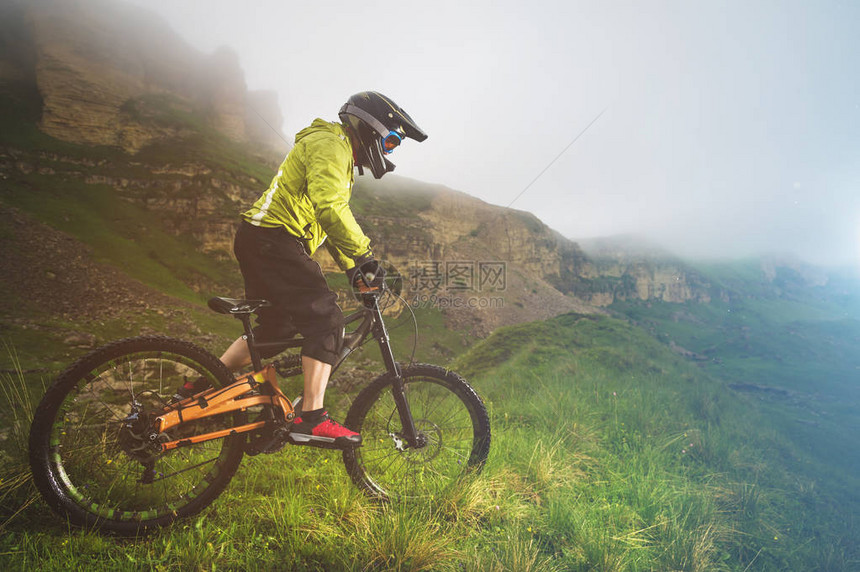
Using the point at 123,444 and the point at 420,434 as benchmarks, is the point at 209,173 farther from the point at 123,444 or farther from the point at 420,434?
the point at 420,434

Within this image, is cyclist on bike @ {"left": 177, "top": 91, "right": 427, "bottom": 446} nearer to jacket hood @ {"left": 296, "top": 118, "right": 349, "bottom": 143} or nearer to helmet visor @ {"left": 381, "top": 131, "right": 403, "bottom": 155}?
jacket hood @ {"left": 296, "top": 118, "right": 349, "bottom": 143}

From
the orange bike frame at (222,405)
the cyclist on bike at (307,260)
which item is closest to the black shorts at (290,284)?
the cyclist on bike at (307,260)

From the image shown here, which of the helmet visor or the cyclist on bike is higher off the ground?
the helmet visor

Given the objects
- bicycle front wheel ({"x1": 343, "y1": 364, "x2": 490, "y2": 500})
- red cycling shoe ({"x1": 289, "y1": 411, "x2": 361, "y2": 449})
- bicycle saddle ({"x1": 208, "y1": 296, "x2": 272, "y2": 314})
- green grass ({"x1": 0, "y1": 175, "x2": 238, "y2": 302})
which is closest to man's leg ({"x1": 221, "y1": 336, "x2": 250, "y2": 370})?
bicycle saddle ({"x1": 208, "y1": 296, "x2": 272, "y2": 314})

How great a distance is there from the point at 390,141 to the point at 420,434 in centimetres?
317

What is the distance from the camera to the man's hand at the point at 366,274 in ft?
9.81

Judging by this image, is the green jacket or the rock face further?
the rock face

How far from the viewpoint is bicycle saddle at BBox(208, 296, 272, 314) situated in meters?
2.85

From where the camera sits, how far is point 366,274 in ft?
9.82

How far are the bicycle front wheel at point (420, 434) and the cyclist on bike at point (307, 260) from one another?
1.39 feet

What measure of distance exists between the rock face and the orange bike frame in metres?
116

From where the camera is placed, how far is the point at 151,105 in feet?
345

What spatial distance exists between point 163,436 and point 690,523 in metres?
5.46

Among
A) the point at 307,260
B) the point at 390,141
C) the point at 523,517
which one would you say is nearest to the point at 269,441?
the point at 307,260
